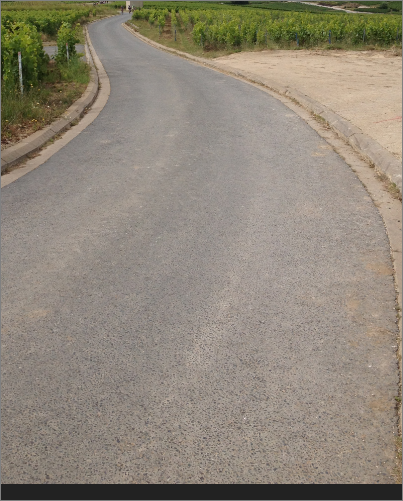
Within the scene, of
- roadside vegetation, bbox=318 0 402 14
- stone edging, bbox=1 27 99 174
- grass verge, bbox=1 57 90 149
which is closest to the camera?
stone edging, bbox=1 27 99 174

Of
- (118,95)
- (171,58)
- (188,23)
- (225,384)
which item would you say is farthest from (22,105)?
(188,23)

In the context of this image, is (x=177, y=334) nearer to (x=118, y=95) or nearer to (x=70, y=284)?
(x=70, y=284)

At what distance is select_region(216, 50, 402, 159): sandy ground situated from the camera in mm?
11859

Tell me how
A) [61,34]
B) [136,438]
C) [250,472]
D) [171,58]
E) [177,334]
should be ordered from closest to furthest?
1. [250,472]
2. [136,438]
3. [177,334]
4. [61,34]
5. [171,58]

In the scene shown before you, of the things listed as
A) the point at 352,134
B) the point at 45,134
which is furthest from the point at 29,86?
the point at 352,134

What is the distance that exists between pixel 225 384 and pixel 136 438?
0.74 meters

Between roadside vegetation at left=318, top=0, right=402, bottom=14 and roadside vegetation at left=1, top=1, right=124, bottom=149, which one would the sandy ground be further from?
roadside vegetation at left=318, top=0, right=402, bottom=14

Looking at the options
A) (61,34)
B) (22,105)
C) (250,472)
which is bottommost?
(250,472)

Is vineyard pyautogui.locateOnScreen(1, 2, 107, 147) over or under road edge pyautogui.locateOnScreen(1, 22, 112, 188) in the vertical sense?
over

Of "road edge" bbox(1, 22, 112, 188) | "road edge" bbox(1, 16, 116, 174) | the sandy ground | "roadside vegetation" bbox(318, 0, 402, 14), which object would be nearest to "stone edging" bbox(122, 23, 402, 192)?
the sandy ground

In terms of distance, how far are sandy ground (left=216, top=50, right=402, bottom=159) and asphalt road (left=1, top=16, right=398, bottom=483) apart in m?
3.23

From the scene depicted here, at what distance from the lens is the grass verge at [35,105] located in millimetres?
10930

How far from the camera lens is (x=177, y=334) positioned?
451cm

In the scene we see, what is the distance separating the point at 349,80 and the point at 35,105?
1025 centimetres
